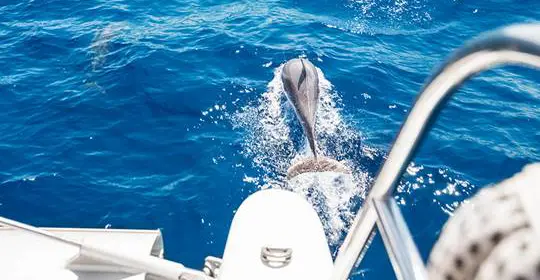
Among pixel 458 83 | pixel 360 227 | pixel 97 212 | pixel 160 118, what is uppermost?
pixel 458 83

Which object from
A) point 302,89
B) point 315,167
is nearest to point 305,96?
point 302,89

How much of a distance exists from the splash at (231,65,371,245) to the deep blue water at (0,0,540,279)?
35 mm

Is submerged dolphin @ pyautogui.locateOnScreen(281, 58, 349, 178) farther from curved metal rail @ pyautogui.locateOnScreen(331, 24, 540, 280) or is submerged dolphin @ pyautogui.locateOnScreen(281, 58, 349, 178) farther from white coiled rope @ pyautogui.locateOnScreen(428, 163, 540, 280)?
white coiled rope @ pyautogui.locateOnScreen(428, 163, 540, 280)

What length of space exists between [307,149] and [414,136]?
6.88 meters

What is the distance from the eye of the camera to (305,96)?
9375 millimetres

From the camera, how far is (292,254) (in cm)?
342

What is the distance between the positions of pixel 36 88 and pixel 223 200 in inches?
190

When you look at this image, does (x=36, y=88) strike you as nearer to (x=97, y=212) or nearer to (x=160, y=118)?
(x=160, y=118)

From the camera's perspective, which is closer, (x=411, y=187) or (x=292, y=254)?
(x=292, y=254)

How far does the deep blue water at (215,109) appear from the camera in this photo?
7.27m

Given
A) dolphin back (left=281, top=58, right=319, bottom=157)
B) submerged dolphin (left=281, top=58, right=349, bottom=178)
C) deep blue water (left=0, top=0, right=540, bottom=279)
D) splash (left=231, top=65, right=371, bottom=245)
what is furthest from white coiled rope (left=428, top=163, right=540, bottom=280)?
dolphin back (left=281, top=58, right=319, bottom=157)

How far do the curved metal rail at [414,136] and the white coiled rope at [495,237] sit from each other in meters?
0.29

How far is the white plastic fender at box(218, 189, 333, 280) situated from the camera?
10.9 feet

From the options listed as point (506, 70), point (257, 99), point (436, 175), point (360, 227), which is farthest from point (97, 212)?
point (506, 70)
